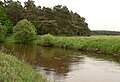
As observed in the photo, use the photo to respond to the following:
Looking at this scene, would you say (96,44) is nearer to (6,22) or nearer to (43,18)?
(43,18)

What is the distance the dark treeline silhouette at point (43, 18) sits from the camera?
246 feet

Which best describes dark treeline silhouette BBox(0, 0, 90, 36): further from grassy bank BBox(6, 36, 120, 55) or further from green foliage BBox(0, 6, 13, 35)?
grassy bank BBox(6, 36, 120, 55)

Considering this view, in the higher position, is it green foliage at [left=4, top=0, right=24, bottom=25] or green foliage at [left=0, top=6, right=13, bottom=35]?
green foliage at [left=4, top=0, right=24, bottom=25]

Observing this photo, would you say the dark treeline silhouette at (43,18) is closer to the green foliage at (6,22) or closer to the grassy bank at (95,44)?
the green foliage at (6,22)

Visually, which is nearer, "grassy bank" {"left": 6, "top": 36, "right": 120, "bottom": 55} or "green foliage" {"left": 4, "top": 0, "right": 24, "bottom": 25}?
"grassy bank" {"left": 6, "top": 36, "right": 120, "bottom": 55}

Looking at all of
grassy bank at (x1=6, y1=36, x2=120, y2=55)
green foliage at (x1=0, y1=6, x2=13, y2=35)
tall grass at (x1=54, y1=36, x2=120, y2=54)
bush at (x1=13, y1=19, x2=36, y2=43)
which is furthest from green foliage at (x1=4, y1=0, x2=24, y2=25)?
tall grass at (x1=54, y1=36, x2=120, y2=54)

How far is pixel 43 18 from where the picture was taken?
78250 mm

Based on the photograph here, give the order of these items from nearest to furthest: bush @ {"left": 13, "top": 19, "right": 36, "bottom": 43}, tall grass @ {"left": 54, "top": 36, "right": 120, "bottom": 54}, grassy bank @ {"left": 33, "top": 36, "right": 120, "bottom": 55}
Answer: grassy bank @ {"left": 33, "top": 36, "right": 120, "bottom": 55} < tall grass @ {"left": 54, "top": 36, "right": 120, "bottom": 54} < bush @ {"left": 13, "top": 19, "right": 36, "bottom": 43}

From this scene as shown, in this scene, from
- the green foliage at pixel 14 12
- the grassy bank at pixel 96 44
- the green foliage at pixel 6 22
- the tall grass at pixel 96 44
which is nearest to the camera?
the grassy bank at pixel 96 44

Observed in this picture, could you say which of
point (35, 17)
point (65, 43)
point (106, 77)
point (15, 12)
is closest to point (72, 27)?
point (35, 17)

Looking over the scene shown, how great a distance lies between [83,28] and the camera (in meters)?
87.0

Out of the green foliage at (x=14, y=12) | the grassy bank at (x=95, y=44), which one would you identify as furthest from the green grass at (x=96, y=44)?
the green foliage at (x=14, y=12)

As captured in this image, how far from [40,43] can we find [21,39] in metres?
5.27

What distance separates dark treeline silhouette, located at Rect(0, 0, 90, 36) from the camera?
75.1 m
